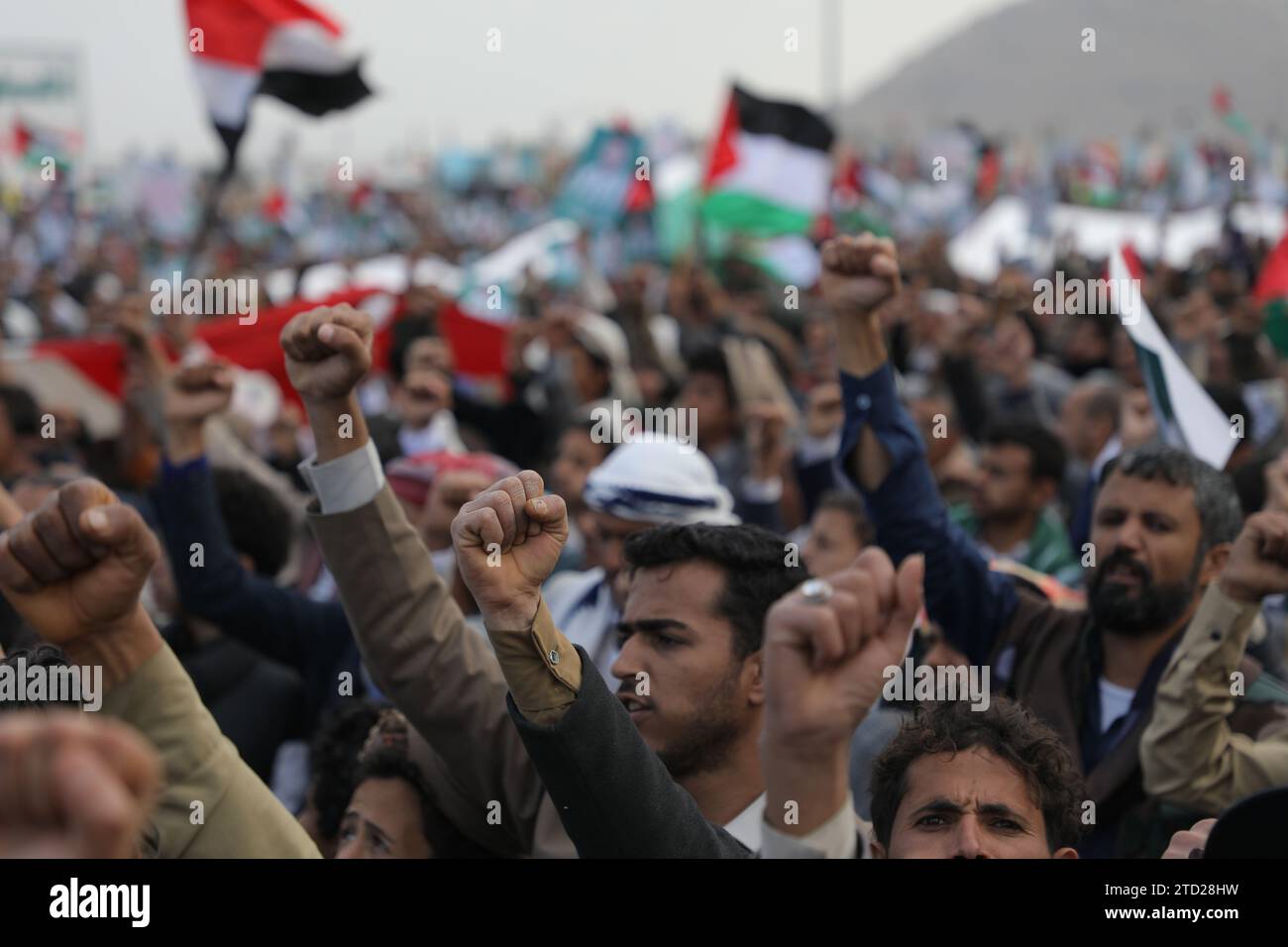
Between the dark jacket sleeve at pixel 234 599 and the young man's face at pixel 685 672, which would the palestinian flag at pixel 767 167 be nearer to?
the dark jacket sleeve at pixel 234 599

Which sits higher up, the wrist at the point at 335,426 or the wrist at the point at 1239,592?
the wrist at the point at 335,426

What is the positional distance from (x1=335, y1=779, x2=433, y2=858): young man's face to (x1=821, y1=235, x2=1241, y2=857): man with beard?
1294 millimetres

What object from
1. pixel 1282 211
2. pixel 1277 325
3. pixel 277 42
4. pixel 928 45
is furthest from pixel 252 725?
pixel 928 45

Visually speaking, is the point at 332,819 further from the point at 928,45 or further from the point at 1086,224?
the point at 928,45

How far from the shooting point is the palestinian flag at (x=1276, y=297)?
848 cm

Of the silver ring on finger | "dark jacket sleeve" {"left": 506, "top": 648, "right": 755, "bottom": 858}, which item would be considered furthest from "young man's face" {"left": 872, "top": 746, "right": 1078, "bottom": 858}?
the silver ring on finger

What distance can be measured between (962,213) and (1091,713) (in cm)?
2187

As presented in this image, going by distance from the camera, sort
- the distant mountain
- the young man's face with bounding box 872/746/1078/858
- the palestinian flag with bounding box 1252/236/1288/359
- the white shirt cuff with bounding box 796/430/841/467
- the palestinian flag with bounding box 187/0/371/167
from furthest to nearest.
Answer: the distant mountain → the palestinian flag with bounding box 1252/236/1288/359 → the palestinian flag with bounding box 187/0/371/167 → the white shirt cuff with bounding box 796/430/841/467 → the young man's face with bounding box 872/746/1078/858

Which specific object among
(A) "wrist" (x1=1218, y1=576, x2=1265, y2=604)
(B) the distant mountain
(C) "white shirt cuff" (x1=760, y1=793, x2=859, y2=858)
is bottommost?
(C) "white shirt cuff" (x1=760, y1=793, x2=859, y2=858)

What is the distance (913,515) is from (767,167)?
7.48 metres

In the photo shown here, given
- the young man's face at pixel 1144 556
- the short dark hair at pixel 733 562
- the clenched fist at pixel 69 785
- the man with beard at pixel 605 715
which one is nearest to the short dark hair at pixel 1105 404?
the young man's face at pixel 1144 556

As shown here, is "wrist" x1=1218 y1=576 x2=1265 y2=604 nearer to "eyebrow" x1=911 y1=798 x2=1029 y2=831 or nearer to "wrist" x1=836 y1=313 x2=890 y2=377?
"eyebrow" x1=911 y1=798 x2=1029 y2=831

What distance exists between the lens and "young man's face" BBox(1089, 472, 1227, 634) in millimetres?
3416
